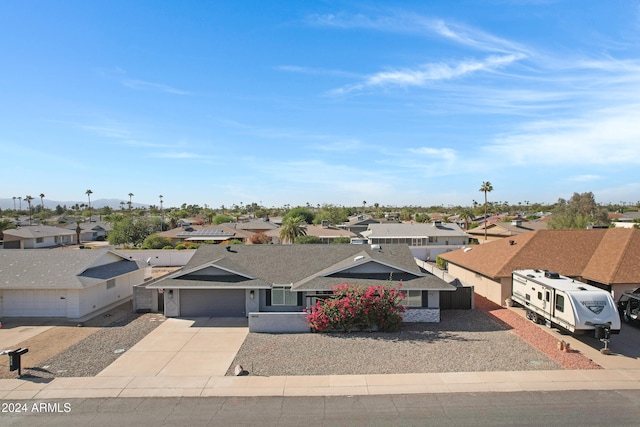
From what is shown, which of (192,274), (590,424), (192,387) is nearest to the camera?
(590,424)

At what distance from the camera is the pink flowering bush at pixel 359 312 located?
20.1 metres

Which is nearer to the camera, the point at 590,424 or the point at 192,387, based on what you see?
the point at 590,424

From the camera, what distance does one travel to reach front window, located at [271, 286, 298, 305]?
2314cm

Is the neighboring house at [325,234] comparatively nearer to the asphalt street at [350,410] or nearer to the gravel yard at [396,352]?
the gravel yard at [396,352]

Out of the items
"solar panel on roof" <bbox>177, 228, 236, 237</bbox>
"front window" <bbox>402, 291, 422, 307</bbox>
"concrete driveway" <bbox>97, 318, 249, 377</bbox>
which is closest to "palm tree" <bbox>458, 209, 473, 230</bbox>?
"solar panel on roof" <bbox>177, 228, 236, 237</bbox>

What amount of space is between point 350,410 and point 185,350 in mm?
9142

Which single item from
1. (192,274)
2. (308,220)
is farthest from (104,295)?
(308,220)

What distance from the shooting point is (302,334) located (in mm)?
20234

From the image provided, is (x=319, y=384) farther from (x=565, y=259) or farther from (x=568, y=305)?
(x=565, y=259)

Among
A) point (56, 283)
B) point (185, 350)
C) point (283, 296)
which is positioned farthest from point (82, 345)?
point (283, 296)

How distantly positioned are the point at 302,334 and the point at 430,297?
25.4 ft

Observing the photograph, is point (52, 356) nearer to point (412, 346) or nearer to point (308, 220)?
point (412, 346)

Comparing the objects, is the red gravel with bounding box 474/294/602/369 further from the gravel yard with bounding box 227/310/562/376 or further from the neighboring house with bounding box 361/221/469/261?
the neighboring house with bounding box 361/221/469/261

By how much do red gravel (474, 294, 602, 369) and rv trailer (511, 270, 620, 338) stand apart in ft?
2.54
